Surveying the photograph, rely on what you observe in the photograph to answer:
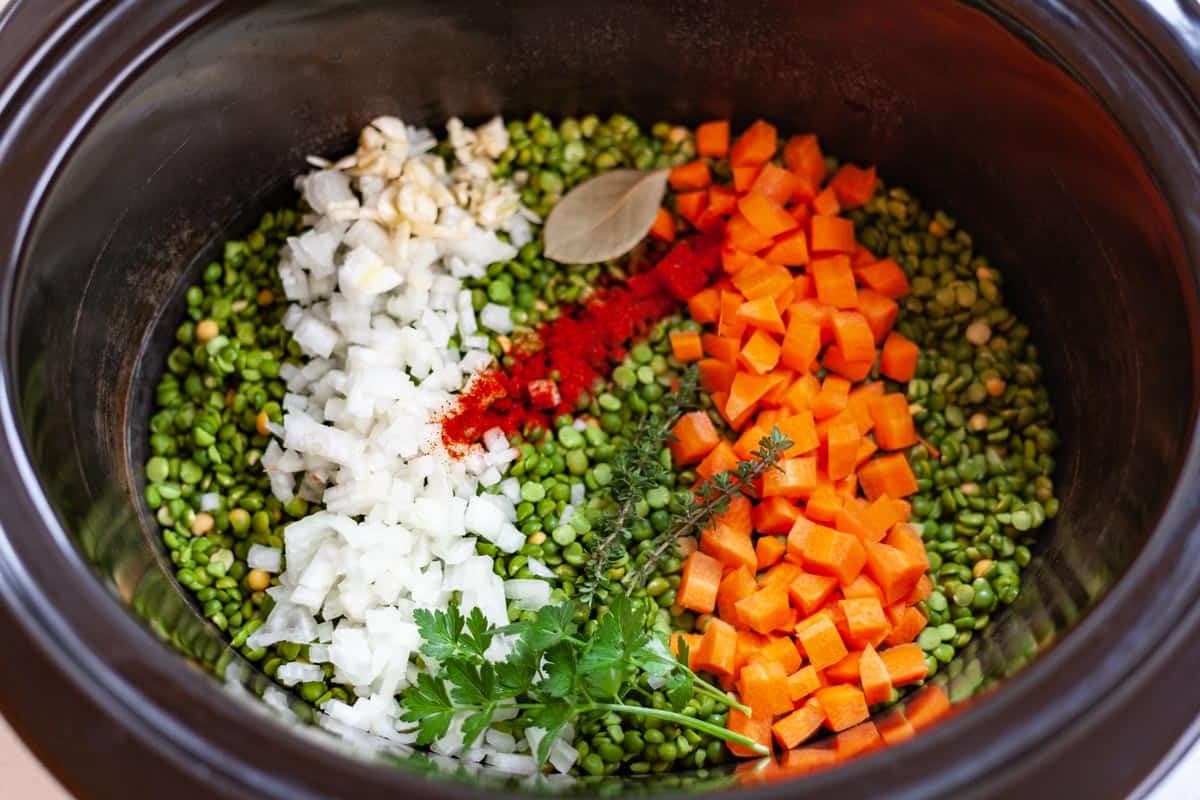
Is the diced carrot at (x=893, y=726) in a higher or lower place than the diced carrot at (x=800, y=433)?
lower

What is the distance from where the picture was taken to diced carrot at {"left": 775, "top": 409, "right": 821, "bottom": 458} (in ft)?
6.03

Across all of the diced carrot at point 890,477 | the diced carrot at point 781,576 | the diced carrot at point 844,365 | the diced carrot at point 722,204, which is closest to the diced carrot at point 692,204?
the diced carrot at point 722,204

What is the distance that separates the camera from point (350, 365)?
6.15 ft

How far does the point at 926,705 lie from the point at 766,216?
2.87 ft

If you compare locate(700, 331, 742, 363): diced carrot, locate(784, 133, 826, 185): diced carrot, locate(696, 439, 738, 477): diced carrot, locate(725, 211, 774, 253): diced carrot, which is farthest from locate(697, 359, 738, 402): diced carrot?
locate(784, 133, 826, 185): diced carrot

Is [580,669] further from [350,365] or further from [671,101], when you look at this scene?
[671,101]

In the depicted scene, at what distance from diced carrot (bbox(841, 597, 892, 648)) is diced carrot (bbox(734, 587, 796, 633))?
9 centimetres

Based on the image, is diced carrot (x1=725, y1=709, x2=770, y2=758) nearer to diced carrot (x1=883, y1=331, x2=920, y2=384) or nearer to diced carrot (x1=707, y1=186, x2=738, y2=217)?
diced carrot (x1=883, y1=331, x2=920, y2=384)

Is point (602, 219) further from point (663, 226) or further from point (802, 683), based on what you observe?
point (802, 683)

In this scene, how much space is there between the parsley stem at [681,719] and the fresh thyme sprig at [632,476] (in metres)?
0.22

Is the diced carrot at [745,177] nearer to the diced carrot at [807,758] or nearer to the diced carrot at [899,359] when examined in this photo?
the diced carrot at [899,359]

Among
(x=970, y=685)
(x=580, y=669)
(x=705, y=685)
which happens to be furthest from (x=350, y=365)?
(x=970, y=685)

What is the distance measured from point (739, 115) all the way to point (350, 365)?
2.90 feet

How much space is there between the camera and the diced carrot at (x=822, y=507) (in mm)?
1812
